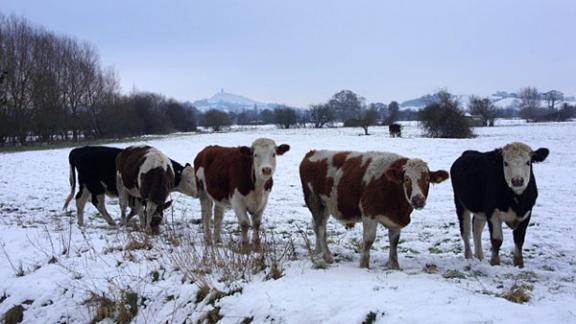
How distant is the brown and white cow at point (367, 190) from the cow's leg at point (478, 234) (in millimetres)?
A: 1885

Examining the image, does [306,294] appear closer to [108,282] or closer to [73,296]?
[108,282]

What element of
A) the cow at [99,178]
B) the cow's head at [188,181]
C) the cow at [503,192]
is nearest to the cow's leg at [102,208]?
the cow at [99,178]

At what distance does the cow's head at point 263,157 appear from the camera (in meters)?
7.66

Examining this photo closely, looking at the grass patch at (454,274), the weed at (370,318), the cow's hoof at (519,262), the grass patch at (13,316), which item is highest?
the weed at (370,318)

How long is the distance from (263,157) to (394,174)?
238 centimetres

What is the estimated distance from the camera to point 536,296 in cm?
502

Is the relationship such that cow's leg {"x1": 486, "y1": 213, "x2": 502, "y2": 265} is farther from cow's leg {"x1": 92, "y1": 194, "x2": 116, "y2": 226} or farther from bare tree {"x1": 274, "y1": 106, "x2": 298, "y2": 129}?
bare tree {"x1": 274, "y1": 106, "x2": 298, "y2": 129}

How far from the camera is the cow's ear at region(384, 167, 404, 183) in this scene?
20.6ft

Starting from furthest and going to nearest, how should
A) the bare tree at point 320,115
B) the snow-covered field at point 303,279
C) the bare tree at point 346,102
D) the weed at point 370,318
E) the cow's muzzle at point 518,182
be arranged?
the bare tree at point 346,102 → the bare tree at point 320,115 → the cow's muzzle at point 518,182 → the snow-covered field at point 303,279 → the weed at point 370,318

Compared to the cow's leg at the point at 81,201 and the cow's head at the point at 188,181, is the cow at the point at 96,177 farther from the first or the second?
the cow's head at the point at 188,181

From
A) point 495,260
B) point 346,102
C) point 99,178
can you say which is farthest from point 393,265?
point 346,102

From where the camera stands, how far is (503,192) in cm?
725

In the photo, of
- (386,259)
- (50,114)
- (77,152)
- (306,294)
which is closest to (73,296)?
(306,294)

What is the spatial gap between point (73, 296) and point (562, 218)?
10.1 meters
